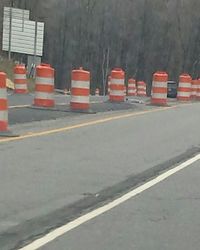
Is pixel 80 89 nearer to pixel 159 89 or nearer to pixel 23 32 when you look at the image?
pixel 159 89

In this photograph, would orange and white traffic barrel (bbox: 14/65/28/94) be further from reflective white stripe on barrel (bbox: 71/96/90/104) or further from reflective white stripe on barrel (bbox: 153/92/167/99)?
reflective white stripe on barrel (bbox: 71/96/90/104)

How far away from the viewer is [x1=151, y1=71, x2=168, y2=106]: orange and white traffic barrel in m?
20.9

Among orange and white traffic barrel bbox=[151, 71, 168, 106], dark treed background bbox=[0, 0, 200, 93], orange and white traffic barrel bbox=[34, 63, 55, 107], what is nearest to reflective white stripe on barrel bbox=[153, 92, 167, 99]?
orange and white traffic barrel bbox=[151, 71, 168, 106]

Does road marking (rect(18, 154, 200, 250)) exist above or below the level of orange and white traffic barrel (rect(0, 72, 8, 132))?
below

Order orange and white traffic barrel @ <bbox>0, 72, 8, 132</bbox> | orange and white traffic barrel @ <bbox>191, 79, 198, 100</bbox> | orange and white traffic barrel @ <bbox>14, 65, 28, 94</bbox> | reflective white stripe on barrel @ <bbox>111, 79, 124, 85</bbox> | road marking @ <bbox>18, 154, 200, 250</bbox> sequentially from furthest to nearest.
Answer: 1. orange and white traffic barrel @ <bbox>191, 79, 198, 100</bbox>
2. orange and white traffic barrel @ <bbox>14, 65, 28, 94</bbox>
3. reflective white stripe on barrel @ <bbox>111, 79, 124, 85</bbox>
4. orange and white traffic barrel @ <bbox>0, 72, 8, 132</bbox>
5. road marking @ <bbox>18, 154, 200, 250</bbox>

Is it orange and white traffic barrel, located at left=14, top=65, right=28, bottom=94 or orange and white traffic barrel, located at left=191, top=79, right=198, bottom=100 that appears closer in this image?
orange and white traffic barrel, located at left=14, top=65, right=28, bottom=94

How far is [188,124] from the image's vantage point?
1560 centimetres

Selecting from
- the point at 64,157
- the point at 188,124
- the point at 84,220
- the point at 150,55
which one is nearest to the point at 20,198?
the point at 84,220

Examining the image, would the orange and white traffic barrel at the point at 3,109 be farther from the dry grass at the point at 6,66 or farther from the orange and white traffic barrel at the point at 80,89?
the dry grass at the point at 6,66

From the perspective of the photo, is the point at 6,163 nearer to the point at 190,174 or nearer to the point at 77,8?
the point at 190,174

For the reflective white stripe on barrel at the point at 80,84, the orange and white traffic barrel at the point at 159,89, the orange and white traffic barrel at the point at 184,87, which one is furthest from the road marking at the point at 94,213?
the orange and white traffic barrel at the point at 184,87

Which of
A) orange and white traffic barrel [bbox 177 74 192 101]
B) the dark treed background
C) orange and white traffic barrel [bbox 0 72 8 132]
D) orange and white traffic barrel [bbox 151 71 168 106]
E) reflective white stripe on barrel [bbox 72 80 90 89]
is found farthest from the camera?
the dark treed background

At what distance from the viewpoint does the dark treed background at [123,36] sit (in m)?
74.5

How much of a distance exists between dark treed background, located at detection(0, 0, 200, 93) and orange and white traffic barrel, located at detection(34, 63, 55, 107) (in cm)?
5405
